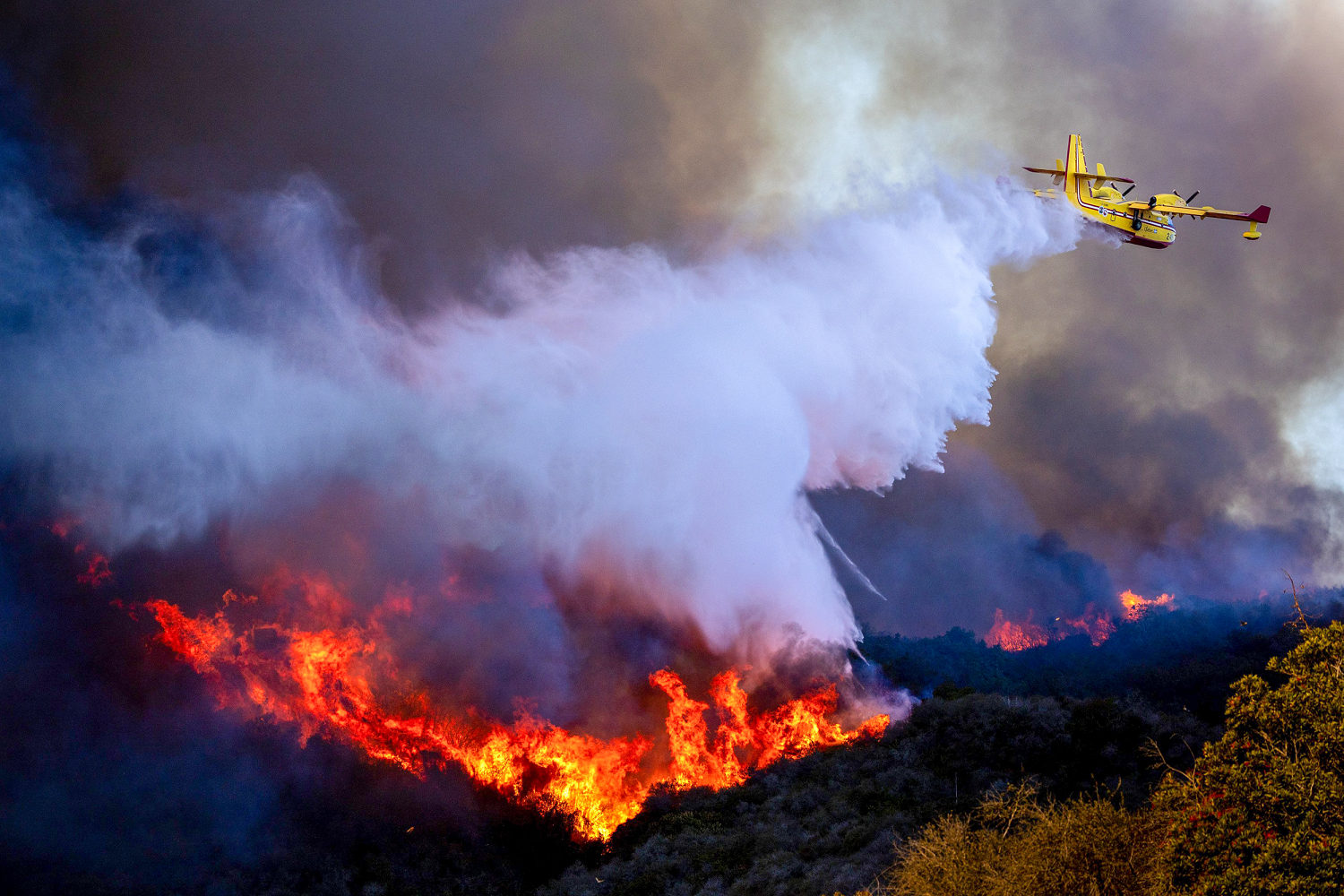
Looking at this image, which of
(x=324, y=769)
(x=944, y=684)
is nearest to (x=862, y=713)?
(x=944, y=684)

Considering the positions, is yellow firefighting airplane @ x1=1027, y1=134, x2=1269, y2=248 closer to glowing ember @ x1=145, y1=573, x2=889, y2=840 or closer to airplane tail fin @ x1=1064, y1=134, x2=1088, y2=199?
airplane tail fin @ x1=1064, y1=134, x2=1088, y2=199

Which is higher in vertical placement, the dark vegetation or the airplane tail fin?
the airplane tail fin

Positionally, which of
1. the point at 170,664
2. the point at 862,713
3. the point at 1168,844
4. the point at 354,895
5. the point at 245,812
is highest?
the point at 170,664

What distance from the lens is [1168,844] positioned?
24953mm

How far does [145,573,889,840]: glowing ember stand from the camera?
60.6 metres

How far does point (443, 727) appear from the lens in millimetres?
62281

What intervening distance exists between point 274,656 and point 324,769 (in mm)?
10165

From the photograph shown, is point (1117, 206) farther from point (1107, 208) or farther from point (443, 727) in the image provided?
point (443, 727)

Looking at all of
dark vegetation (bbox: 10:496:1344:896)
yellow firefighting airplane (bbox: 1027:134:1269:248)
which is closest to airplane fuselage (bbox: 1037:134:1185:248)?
yellow firefighting airplane (bbox: 1027:134:1269:248)

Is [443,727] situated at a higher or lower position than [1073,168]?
lower

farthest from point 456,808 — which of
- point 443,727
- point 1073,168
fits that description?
point 1073,168

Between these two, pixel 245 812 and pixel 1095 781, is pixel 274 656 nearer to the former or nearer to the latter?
pixel 245 812

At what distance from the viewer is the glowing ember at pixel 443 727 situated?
199 ft

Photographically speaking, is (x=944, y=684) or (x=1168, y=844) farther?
→ (x=944, y=684)
